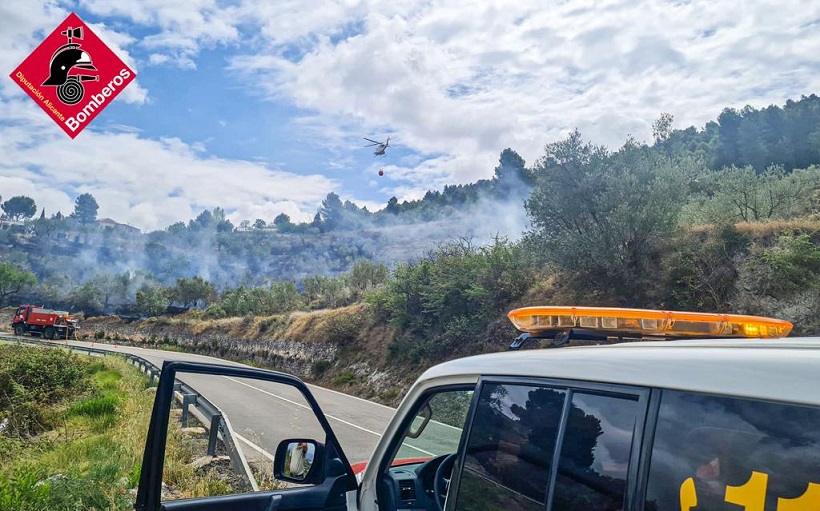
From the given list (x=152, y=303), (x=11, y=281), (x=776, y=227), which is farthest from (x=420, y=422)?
(x=11, y=281)

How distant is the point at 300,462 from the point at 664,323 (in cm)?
179

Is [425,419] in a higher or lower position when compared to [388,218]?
lower

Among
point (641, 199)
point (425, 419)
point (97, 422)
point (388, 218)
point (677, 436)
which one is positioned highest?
point (388, 218)

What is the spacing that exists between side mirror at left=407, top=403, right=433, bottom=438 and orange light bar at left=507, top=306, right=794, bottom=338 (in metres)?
0.68

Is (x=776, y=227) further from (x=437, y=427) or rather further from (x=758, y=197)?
(x=437, y=427)

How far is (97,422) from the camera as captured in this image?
11.1 m

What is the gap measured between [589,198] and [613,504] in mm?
17467

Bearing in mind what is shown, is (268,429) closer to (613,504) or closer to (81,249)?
(613,504)

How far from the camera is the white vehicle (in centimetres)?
130

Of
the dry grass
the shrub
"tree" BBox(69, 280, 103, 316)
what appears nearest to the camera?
the dry grass

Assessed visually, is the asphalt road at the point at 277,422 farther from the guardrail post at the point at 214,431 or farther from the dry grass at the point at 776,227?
the dry grass at the point at 776,227

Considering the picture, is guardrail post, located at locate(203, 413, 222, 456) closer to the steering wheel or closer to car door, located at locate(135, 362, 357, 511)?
car door, located at locate(135, 362, 357, 511)

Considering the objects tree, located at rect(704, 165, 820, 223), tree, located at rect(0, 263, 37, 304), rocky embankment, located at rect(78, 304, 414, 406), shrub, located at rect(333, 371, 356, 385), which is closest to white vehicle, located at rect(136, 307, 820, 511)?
rocky embankment, located at rect(78, 304, 414, 406)

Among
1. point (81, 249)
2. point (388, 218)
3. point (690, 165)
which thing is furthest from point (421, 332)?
point (81, 249)
